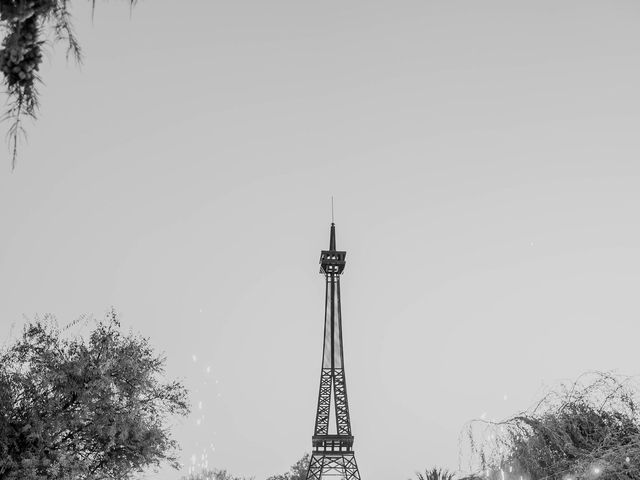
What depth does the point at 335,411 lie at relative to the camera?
203ft

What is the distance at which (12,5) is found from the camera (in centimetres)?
491

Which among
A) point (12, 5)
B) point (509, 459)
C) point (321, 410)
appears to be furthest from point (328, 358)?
point (12, 5)

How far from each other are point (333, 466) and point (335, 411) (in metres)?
5.70

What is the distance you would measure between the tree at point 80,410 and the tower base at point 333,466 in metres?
38.7

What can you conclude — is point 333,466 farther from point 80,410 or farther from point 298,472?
point 80,410

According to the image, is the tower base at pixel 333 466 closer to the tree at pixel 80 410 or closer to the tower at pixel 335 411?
the tower at pixel 335 411

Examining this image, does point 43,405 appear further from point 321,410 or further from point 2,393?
point 321,410

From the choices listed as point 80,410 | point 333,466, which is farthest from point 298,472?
point 80,410

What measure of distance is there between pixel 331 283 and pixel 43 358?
48.0m

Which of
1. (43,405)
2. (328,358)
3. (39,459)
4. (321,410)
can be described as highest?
(328,358)

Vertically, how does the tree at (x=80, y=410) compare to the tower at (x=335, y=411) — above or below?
below

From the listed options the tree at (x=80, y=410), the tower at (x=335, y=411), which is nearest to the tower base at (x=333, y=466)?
the tower at (x=335, y=411)

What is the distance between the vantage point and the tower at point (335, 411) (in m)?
58.9

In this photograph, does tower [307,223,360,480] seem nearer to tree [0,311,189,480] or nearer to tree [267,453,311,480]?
tree [267,453,311,480]
